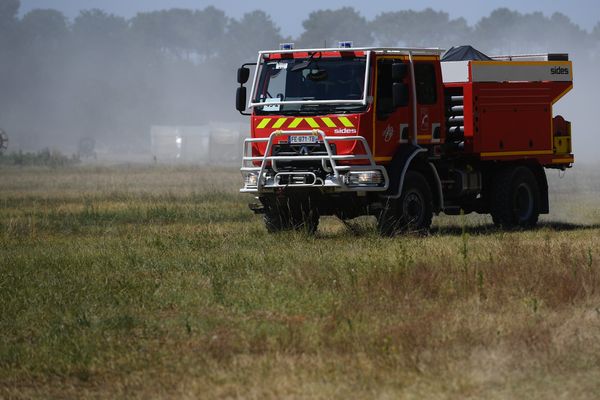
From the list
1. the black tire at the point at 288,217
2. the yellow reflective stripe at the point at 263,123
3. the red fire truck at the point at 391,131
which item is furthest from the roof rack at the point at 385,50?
the black tire at the point at 288,217

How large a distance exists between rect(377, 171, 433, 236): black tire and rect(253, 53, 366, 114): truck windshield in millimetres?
1528

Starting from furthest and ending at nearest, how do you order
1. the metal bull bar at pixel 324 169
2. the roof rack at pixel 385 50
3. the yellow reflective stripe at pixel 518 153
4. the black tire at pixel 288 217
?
the yellow reflective stripe at pixel 518 153 → the black tire at pixel 288 217 → the roof rack at pixel 385 50 → the metal bull bar at pixel 324 169

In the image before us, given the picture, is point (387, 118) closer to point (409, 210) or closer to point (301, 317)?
point (409, 210)

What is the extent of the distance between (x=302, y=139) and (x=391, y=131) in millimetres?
1302

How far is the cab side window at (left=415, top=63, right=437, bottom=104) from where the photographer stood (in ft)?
63.0

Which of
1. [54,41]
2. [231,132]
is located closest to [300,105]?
[231,132]

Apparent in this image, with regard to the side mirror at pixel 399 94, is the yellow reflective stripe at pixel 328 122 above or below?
below

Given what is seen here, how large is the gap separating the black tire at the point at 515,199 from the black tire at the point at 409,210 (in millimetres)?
1948

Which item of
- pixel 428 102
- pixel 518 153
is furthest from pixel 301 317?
pixel 518 153

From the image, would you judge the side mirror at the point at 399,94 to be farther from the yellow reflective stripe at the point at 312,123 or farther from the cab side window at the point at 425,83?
the yellow reflective stripe at the point at 312,123

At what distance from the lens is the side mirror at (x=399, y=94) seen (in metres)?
18.2

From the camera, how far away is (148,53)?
15600 centimetres

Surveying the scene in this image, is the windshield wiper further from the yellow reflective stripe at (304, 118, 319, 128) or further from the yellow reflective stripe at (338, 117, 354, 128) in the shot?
the yellow reflective stripe at (338, 117, 354, 128)

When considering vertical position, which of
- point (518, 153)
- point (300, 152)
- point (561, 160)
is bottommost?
point (561, 160)
